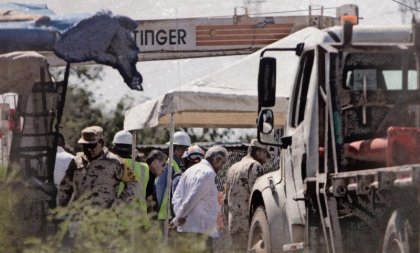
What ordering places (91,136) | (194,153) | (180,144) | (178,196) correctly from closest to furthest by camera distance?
(91,136), (178,196), (194,153), (180,144)

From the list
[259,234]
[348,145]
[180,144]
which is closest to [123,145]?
[180,144]

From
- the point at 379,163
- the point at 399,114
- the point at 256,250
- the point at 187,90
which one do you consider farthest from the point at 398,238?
the point at 187,90

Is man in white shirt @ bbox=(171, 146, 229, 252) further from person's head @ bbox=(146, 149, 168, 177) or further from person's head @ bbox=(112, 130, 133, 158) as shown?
person's head @ bbox=(146, 149, 168, 177)

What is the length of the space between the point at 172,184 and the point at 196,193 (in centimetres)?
241

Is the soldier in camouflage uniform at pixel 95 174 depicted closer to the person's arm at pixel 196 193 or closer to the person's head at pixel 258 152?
the person's arm at pixel 196 193

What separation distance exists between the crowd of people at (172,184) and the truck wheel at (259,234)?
414 mm

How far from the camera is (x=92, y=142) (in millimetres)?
13406

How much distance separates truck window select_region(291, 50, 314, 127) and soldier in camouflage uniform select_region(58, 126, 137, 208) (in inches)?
91.6

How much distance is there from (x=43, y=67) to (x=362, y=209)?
434 cm

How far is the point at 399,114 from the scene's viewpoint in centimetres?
1026

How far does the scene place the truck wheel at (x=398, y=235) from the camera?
26.9 feet

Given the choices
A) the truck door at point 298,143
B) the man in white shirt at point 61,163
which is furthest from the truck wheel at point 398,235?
the man in white shirt at point 61,163

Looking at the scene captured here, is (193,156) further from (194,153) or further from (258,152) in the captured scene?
(258,152)

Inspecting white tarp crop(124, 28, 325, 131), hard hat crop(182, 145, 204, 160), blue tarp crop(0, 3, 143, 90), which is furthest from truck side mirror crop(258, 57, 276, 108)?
white tarp crop(124, 28, 325, 131)
